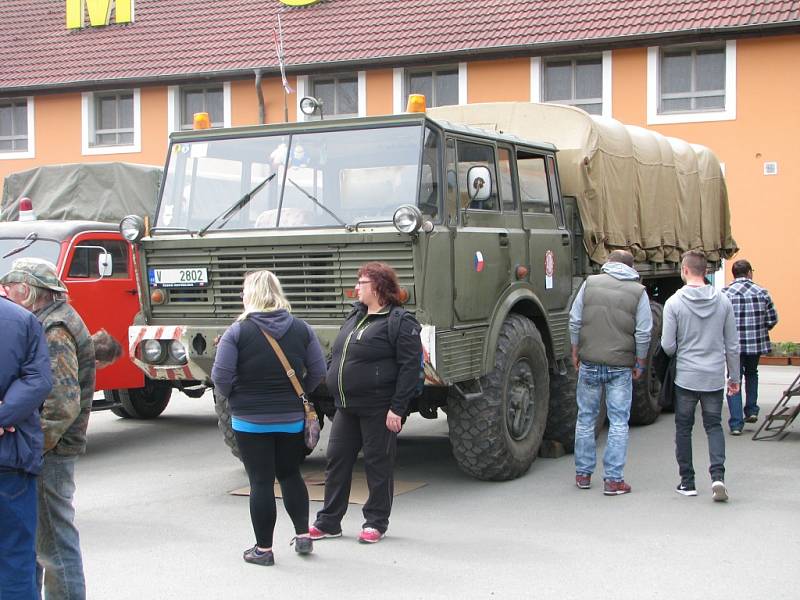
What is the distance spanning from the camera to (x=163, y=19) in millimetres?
25281

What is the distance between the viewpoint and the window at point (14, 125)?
82.5 ft

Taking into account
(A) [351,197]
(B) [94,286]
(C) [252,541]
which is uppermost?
(A) [351,197]

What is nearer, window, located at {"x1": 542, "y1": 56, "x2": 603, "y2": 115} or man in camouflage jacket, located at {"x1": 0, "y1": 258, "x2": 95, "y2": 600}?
A: man in camouflage jacket, located at {"x1": 0, "y1": 258, "x2": 95, "y2": 600}

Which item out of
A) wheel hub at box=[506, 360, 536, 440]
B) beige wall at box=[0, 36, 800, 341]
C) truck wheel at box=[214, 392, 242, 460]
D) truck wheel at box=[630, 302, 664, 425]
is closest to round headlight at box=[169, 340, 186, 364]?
truck wheel at box=[214, 392, 242, 460]

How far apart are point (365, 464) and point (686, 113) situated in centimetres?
1488

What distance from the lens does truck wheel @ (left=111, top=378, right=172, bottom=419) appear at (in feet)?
39.2

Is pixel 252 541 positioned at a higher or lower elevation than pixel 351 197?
lower

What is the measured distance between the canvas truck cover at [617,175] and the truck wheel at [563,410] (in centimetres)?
118

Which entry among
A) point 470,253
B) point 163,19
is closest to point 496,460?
point 470,253

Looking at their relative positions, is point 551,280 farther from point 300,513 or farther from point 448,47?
point 448,47

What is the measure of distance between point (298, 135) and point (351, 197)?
2.29 ft

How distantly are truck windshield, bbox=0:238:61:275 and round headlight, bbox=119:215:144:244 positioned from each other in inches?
86.6

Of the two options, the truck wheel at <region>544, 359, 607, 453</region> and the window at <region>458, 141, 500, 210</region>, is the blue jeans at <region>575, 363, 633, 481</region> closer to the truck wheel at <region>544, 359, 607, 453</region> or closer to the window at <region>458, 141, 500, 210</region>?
the truck wheel at <region>544, 359, 607, 453</region>

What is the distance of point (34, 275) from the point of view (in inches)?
→ 191
